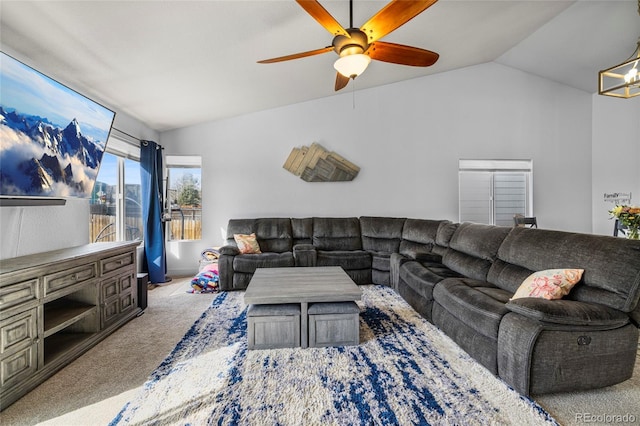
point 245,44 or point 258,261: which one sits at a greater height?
point 245,44

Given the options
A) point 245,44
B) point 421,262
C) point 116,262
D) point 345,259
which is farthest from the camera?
point 345,259

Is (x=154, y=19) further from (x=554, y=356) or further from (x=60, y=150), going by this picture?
(x=554, y=356)

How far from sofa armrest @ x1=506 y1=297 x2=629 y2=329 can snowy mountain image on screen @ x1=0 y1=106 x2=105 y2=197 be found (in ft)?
10.7

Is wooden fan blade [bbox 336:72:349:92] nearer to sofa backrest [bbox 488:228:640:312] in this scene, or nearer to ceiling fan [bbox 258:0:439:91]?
ceiling fan [bbox 258:0:439:91]

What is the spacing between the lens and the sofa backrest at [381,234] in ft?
14.3

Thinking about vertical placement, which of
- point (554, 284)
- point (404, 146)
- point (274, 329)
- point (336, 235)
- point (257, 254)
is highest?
point (404, 146)

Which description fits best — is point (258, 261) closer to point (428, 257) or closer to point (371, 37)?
point (428, 257)

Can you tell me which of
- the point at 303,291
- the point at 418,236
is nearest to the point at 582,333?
the point at 303,291

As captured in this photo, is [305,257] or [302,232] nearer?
[305,257]

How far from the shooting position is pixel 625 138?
5.05m

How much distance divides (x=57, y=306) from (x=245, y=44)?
2770 mm

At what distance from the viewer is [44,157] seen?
2.10m

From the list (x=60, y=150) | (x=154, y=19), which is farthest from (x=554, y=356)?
(x=60, y=150)

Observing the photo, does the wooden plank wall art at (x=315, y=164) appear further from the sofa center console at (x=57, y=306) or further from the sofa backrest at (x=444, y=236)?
the sofa center console at (x=57, y=306)
